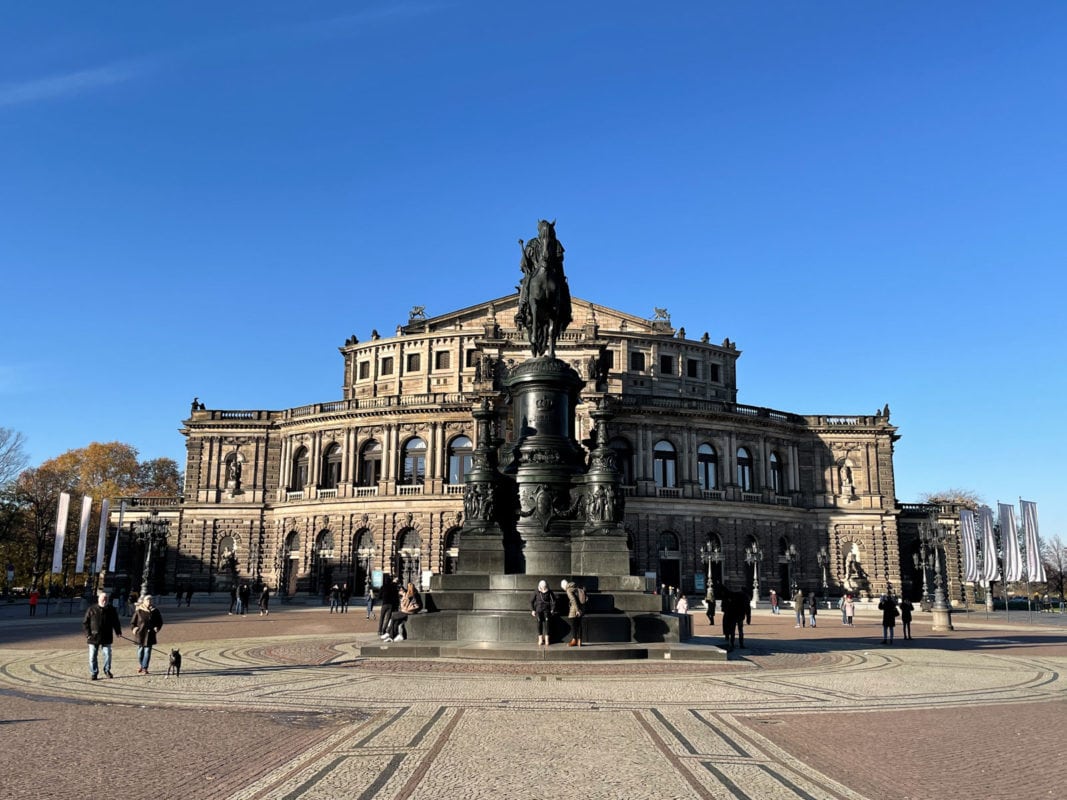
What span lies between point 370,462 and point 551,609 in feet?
172

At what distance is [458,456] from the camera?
65.6m

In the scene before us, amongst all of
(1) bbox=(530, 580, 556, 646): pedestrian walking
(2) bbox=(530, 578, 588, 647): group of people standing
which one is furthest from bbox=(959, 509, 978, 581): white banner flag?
(1) bbox=(530, 580, 556, 646): pedestrian walking

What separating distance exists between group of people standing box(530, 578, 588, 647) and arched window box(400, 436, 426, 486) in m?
48.6

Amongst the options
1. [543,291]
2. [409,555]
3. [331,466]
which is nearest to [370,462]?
[331,466]

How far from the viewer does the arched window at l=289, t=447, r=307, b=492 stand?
234 ft

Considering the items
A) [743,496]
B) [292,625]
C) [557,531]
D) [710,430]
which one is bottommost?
[292,625]

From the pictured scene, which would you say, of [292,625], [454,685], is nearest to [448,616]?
[454,685]

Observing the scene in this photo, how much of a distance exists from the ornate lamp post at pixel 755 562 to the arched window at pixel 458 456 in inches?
847

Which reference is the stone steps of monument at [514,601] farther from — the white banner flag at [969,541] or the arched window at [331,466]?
the arched window at [331,466]

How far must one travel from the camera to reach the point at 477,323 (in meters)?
75.6

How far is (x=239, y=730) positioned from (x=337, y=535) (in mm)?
56691

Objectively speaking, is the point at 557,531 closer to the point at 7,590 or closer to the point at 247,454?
the point at 247,454

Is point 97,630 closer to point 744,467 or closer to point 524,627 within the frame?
point 524,627

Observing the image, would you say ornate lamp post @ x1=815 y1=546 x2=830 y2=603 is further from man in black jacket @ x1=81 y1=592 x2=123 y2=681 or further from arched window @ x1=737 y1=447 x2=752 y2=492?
man in black jacket @ x1=81 y1=592 x2=123 y2=681
